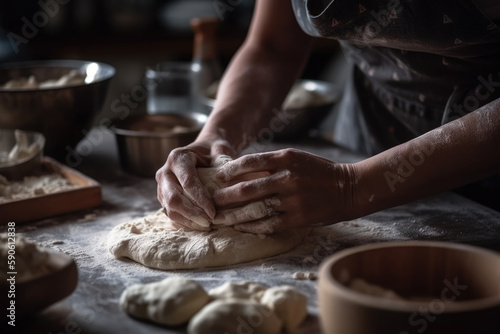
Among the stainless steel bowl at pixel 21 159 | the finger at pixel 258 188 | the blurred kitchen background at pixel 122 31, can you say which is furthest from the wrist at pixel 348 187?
the blurred kitchen background at pixel 122 31

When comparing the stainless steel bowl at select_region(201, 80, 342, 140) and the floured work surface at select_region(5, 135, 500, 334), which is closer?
the floured work surface at select_region(5, 135, 500, 334)

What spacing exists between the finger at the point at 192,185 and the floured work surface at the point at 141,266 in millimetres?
139

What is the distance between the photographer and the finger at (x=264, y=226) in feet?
4.26

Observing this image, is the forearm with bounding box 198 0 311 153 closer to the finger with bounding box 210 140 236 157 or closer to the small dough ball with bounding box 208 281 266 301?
the finger with bounding box 210 140 236 157

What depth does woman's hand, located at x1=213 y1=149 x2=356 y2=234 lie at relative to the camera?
127 centimetres

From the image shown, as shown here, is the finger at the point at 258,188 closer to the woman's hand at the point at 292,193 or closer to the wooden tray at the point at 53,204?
the woman's hand at the point at 292,193

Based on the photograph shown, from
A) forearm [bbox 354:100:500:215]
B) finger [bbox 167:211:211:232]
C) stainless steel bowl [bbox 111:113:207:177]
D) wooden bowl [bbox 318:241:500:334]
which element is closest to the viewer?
wooden bowl [bbox 318:241:500:334]

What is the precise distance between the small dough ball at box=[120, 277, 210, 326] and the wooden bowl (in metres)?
0.24

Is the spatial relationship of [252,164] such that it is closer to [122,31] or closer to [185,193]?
[185,193]

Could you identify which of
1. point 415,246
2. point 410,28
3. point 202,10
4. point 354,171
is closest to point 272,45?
point 410,28

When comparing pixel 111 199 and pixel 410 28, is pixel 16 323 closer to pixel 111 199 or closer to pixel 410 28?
pixel 111 199

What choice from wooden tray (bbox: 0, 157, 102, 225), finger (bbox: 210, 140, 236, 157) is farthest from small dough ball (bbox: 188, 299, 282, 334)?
wooden tray (bbox: 0, 157, 102, 225)

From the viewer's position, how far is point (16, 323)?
1.03 metres

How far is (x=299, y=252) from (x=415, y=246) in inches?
16.0
